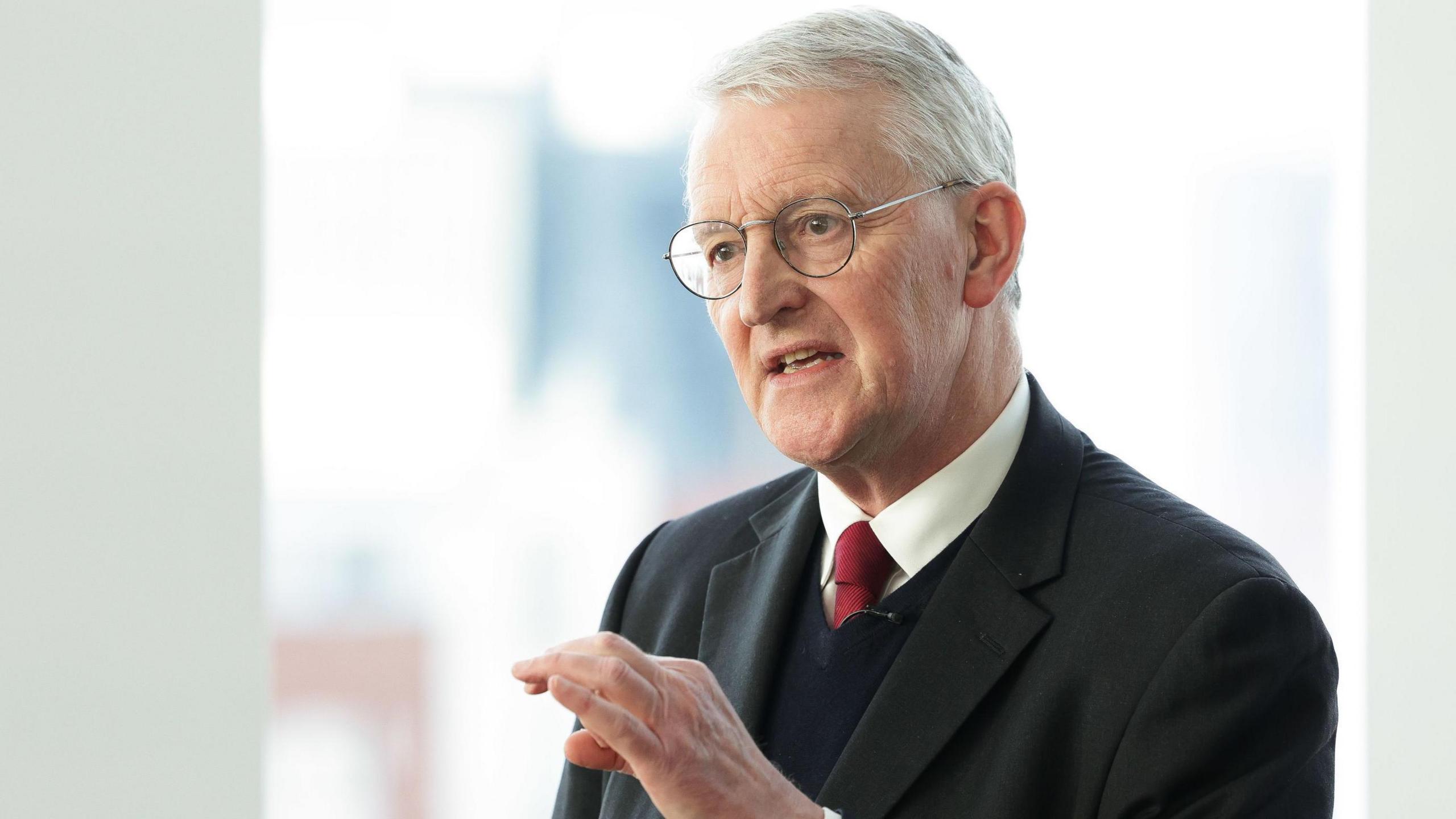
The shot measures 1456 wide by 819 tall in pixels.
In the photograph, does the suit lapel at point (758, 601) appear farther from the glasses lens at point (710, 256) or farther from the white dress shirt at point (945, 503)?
the glasses lens at point (710, 256)

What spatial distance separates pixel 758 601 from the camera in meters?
1.59

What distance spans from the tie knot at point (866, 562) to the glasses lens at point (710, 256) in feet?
1.02

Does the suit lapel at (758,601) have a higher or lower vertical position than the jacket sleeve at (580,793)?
higher

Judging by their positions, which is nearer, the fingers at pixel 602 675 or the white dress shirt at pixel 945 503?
the fingers at pixel 602 675

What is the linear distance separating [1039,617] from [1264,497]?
9.34 feet

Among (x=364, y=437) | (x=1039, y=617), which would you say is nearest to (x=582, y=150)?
(x=364, y=437)

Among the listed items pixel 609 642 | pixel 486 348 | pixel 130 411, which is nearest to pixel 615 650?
pixel 609 642

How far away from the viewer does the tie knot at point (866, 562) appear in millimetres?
1498

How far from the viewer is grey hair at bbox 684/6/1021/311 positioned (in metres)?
1.44

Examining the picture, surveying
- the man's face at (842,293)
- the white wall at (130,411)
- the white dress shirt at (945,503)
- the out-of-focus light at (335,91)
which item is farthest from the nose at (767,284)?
the out-of-focus light at (335,91)

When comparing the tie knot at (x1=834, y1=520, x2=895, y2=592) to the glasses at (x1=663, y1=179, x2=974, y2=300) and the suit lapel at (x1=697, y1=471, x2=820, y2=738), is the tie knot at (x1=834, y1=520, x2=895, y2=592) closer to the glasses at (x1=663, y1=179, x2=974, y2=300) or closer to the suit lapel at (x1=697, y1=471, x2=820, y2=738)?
the suit lapel at (x1=697, y1=471, x2=820, y2=738)

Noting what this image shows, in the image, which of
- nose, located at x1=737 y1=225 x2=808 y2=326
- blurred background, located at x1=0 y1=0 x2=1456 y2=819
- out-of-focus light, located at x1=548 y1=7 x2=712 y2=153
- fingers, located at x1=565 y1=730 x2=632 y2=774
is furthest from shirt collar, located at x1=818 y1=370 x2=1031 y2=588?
out-of-focus light, located at x1=548 y1=7 x2=712 y2=153

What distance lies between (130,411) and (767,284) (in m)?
1.35

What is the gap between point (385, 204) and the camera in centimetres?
424
